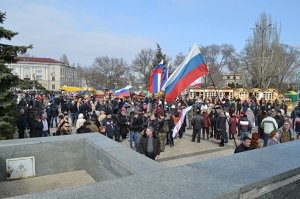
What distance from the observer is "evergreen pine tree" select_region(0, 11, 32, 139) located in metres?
11.7

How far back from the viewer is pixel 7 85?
1228 cm

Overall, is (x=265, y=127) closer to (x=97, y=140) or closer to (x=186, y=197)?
(x=97, y=140)

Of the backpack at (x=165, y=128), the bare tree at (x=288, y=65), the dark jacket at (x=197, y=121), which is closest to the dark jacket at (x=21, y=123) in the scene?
the backpack at (x=165, y=128)

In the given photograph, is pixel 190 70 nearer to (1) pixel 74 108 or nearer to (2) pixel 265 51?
(1) pixel 74 108

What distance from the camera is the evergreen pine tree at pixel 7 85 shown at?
11684mm

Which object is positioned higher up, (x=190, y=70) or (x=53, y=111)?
(x=190, y=70)

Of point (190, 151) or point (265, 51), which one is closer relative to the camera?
point (190, 151)

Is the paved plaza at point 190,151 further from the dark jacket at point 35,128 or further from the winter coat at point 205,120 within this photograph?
the dark jacket at point 35,128

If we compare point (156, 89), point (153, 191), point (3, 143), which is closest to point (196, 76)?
point (3, 143)

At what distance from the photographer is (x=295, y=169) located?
2957 millimetres

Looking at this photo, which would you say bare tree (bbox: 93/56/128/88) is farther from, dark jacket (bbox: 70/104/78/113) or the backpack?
the backpack

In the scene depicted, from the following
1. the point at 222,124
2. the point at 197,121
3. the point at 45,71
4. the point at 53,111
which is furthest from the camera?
the point at 45,71

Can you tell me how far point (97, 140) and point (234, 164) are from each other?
3.37 meters

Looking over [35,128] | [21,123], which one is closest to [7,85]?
[35,128]
